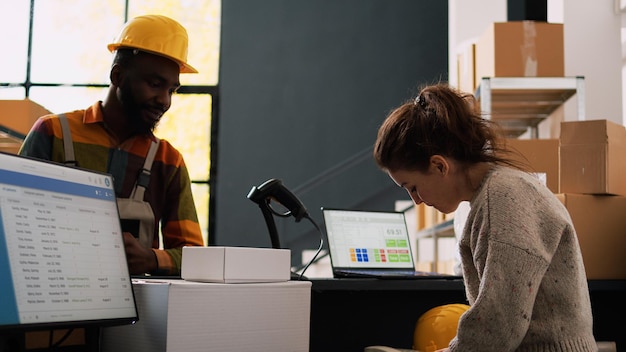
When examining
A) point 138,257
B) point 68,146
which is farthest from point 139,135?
point 138,257

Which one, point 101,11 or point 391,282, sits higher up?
point 101,11

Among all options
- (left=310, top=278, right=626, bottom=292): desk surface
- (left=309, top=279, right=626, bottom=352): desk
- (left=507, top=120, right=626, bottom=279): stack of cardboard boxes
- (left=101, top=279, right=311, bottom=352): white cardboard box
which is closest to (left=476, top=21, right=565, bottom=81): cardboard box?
(left=507, top=120, right=626, bottom=279): stack of cardboard boxes

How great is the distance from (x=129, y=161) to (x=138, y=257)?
448 millimetres

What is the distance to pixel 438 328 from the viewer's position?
1818 millimetres

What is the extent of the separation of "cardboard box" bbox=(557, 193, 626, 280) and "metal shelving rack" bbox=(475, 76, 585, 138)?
27.6 inches

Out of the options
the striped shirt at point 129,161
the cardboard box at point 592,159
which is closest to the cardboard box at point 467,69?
the cardboard box at point 592,159

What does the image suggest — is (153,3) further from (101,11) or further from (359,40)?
(359,40)

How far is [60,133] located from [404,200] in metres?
4.38

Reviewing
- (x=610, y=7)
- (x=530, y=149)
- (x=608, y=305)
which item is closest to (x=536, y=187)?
(x=608, y=305)

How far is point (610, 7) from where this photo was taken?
4039 mm

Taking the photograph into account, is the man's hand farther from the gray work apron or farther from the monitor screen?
the monitor screen

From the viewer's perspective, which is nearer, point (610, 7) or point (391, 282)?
point (391, 282)

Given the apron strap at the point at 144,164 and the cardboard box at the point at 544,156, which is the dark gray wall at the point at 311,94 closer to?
the cardboard box at the point at 544,156

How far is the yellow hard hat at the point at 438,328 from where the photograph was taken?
181 centimetres
